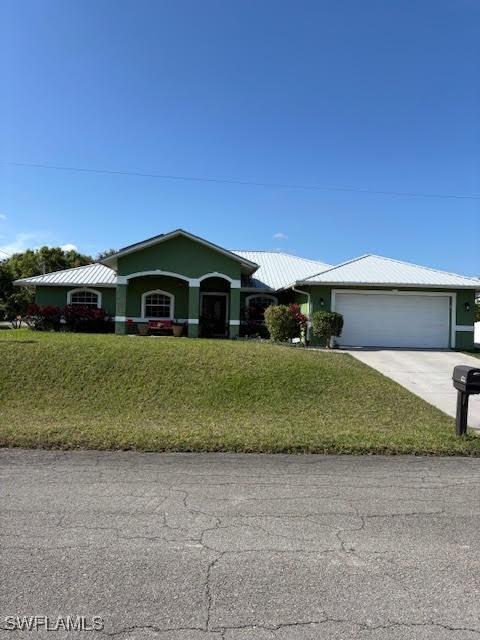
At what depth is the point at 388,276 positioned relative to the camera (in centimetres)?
2127

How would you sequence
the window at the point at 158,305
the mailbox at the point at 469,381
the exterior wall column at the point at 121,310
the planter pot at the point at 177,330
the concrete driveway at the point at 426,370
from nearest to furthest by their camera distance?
1. the mailbox at the point at 469,381
2. the concrete driveway at the point at 426,370
3. the exterior wall column at the point at 121,310
4. the planter pot at the point at 177,330
5. the window at the point at 158,305

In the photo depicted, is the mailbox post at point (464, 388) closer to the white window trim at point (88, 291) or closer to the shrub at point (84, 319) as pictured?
the shrub at point (84, 319)

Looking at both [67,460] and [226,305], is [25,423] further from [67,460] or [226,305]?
[226,305]

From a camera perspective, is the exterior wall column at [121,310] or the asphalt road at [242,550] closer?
the asphalt road at [242,550]

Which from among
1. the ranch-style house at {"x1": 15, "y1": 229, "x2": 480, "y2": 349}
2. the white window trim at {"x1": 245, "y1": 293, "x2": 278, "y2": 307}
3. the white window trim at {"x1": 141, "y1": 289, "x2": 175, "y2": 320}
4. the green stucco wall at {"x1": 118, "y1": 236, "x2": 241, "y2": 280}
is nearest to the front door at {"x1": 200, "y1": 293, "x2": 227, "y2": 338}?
the ranch-style house at {"x1": 15, "y1": 229, "x2": 480, "y2": 349}

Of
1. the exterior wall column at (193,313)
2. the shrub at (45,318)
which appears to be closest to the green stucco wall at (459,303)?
the exterior wall column at (193,313)

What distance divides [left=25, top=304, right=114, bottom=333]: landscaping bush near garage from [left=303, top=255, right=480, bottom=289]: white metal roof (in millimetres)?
9747

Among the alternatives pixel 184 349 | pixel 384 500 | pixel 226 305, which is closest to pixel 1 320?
pixel 226 305

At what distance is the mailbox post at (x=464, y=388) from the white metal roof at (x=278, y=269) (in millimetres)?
16399

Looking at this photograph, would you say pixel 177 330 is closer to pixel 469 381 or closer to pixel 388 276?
pixel 388 276

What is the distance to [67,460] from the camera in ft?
21.3

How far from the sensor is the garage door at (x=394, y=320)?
821 inches

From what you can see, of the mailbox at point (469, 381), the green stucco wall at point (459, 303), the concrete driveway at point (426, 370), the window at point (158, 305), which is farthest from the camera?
the window at point (158, 305)

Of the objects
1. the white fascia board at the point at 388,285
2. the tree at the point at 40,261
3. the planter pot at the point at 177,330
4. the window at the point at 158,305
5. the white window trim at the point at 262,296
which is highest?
the tree at the point at 40,261
